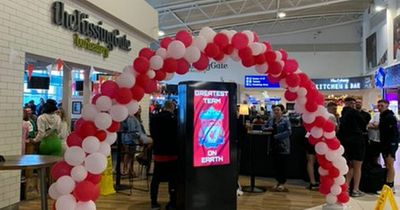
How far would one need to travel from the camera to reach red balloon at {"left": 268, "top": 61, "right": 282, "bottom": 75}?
145 inches

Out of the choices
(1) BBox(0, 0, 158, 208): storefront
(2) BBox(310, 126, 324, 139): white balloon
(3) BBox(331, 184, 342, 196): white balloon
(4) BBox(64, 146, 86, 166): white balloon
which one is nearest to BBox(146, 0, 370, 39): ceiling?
(1) BBox(0, 0, 158, 208): storefront

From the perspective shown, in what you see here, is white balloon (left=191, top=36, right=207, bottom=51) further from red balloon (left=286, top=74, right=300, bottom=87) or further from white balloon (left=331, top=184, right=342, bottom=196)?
white balloon (left=331, top=184, right=342, bottom=196)

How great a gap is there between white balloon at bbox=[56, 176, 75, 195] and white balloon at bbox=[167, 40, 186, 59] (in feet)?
4.18

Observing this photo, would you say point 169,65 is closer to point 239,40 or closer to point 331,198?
point 239,40

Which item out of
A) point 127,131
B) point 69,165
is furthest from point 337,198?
point 127,131

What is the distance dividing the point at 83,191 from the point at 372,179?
5.31m

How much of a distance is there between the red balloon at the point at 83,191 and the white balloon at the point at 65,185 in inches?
1.5

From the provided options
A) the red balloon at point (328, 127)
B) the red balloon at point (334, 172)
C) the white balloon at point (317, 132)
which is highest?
the red balloon at point (328, 127)

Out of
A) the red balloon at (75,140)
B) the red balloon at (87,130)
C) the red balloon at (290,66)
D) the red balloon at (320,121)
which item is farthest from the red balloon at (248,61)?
the red balloon at (75,140)

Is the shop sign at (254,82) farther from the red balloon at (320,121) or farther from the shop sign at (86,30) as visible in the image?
the red balloon at (320,121)

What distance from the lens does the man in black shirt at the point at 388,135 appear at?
6.35 meters

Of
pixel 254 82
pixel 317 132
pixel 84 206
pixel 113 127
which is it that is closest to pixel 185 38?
pixel 113 127

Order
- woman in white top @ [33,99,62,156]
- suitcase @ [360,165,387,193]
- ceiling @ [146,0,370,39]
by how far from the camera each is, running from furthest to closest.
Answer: ceiling @ [146,0,370,39]
suitcase @ [360,165,387,193]
woman in white top @ [33,99,62,156]

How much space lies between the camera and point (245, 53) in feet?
11.7
